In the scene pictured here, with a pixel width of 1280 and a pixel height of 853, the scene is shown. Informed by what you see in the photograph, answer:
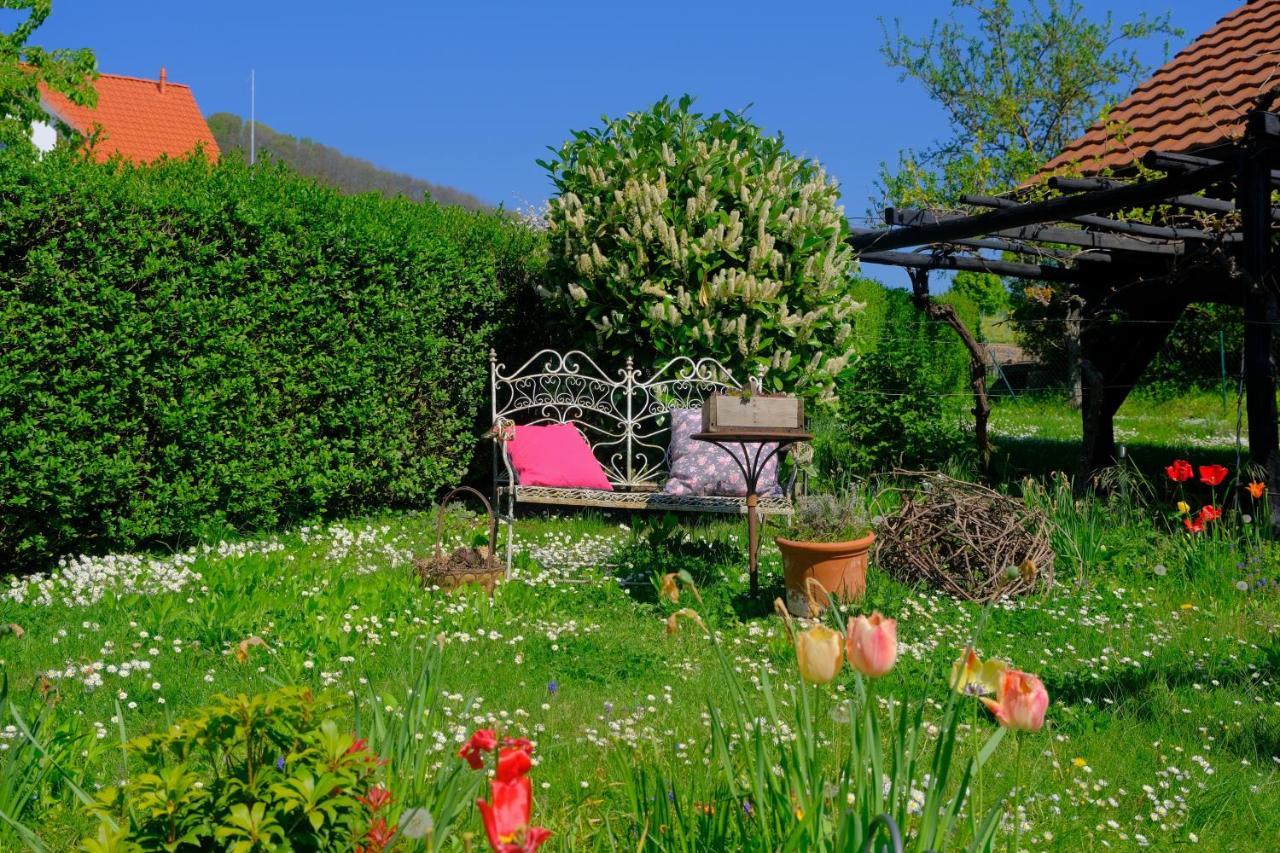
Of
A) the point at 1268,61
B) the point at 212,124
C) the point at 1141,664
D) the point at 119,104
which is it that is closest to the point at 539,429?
the point at 1141,664

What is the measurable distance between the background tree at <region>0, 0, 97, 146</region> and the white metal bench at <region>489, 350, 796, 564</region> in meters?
9.31

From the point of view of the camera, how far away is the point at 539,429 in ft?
24.3

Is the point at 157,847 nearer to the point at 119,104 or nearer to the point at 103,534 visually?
the point at 103,534

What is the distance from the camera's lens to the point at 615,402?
8.25 metres

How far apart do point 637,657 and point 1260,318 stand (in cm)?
469

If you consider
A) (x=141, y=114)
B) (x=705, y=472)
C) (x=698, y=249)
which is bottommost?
(x=705, y=472)

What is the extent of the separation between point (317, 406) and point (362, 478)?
0.61 metres

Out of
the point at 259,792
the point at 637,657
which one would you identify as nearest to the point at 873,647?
the point at 259,792

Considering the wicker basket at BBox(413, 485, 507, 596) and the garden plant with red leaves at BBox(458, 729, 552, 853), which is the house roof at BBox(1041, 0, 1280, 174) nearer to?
the wicker basket at BBox(413, 485, 507, 596)

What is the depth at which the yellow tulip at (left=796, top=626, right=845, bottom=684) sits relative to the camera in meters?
1.63

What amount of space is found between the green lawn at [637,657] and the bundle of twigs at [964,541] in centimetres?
17

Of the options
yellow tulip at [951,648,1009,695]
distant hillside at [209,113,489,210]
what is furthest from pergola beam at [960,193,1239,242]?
distant hillside at [209,113,489,210]

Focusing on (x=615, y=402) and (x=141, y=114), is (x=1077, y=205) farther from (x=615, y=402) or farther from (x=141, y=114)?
(x=141, y=114)

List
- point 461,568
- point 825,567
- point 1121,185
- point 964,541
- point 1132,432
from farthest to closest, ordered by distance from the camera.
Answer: point 1132,432 → point 1121,185 → point 964,541 → point 461,568 → point 825,567
